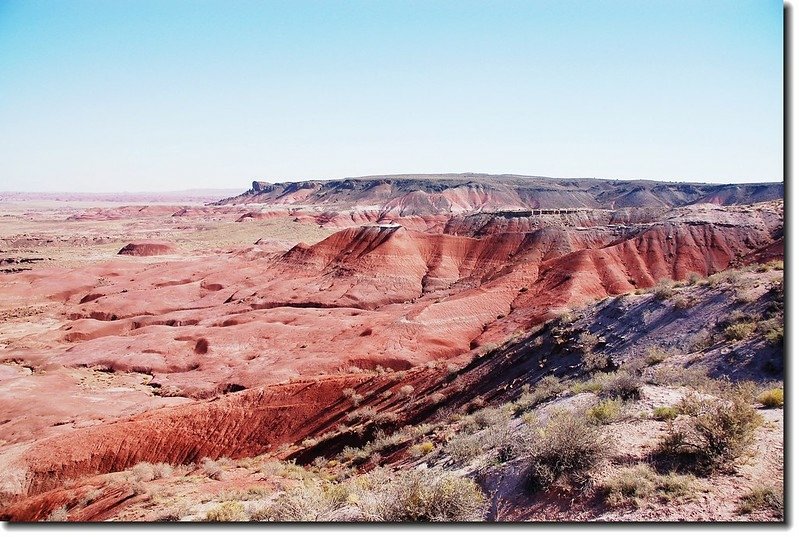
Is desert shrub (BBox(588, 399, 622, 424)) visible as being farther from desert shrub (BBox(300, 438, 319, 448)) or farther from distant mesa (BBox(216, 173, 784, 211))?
distant mesa (BBox(216, 173, 784, 211))

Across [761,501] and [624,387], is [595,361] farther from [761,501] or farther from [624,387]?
[761,501]

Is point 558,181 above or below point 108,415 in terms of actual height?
above

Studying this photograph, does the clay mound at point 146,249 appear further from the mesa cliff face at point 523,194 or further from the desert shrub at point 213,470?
the desert shrub at point 213,470

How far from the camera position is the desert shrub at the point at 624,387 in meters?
8.23

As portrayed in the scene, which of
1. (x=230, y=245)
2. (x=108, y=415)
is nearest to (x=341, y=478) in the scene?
(x=108, y=415)

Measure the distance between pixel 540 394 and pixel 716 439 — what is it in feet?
15.7

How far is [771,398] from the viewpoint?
704 cm

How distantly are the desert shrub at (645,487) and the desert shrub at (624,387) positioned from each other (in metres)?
2.63

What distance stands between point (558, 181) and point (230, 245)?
105 m

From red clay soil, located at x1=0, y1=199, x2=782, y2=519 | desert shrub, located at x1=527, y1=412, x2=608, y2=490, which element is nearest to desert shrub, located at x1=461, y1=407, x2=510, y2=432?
desert shrub, located at x1=527, y1=412, x2=608, y2=490

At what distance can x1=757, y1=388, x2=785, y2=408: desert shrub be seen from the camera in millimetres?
6953

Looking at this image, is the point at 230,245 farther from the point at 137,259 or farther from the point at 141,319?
the point at 141,319

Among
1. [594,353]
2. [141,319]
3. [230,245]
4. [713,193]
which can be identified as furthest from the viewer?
[713,193]

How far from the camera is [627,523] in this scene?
5.33m
